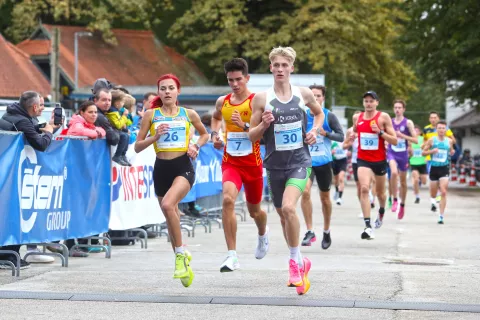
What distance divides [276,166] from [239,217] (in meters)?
12.9

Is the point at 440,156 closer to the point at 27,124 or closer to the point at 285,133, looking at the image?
the point at 27,124

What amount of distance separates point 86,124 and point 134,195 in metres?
1.85

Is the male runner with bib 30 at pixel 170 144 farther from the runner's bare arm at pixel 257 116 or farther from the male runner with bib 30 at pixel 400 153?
the male runner with bib 30 at pixel 400 153

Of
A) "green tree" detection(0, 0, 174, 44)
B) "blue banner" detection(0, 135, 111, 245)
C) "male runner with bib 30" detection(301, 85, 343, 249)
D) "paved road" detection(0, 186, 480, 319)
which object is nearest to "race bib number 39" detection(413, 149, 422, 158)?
"paved road" detection(0, 186, 480, 319)

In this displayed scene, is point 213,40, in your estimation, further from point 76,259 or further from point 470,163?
point 76,259

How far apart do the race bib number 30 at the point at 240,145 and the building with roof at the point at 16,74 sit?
33610 mm

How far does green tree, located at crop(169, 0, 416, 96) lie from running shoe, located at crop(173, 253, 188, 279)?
38.2 meters

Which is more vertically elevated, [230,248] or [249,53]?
[249,53]

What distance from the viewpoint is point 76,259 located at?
43.0 feet

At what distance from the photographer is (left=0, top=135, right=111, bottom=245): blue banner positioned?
1130 cm

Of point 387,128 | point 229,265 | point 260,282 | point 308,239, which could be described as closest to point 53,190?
point 229,265

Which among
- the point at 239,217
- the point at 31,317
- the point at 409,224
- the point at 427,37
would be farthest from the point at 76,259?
the point at 427,37

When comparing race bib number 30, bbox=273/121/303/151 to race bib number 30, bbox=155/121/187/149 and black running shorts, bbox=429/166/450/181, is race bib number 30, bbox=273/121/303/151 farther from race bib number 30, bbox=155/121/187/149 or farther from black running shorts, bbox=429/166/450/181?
black running shorts, bbox=429/166/450/181

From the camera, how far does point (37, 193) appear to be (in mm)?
11938
